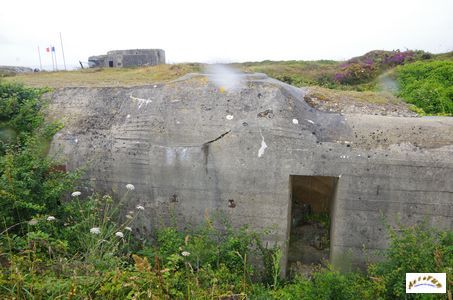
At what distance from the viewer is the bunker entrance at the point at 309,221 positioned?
4.37 metres

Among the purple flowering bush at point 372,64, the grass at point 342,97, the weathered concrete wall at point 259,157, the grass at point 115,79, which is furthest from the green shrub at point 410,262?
the purple flowering bush at point 372,64

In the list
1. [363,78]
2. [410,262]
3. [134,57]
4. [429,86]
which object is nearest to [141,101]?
→ [410,262]

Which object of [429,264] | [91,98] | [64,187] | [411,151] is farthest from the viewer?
[91,98]

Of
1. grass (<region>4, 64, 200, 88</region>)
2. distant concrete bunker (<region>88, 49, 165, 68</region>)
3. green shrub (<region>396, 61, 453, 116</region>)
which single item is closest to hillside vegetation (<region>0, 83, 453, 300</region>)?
grass (<region>4, 64, 200, 88</region>)

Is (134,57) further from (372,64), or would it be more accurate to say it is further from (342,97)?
(342,97)

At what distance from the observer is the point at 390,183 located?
146 inches

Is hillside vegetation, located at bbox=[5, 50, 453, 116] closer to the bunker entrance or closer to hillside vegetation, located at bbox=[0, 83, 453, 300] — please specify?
the bunker entrance

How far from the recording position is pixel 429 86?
800 cm

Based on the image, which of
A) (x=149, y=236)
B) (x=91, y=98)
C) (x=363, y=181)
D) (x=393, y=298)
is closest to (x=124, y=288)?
(x=149, y=236)

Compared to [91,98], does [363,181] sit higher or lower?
lower

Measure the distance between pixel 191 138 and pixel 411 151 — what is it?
7.59 ft

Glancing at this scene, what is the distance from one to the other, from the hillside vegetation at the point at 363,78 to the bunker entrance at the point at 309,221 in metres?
1.15

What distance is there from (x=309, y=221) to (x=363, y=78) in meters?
8.10

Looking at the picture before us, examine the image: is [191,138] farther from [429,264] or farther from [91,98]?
[429,264]
